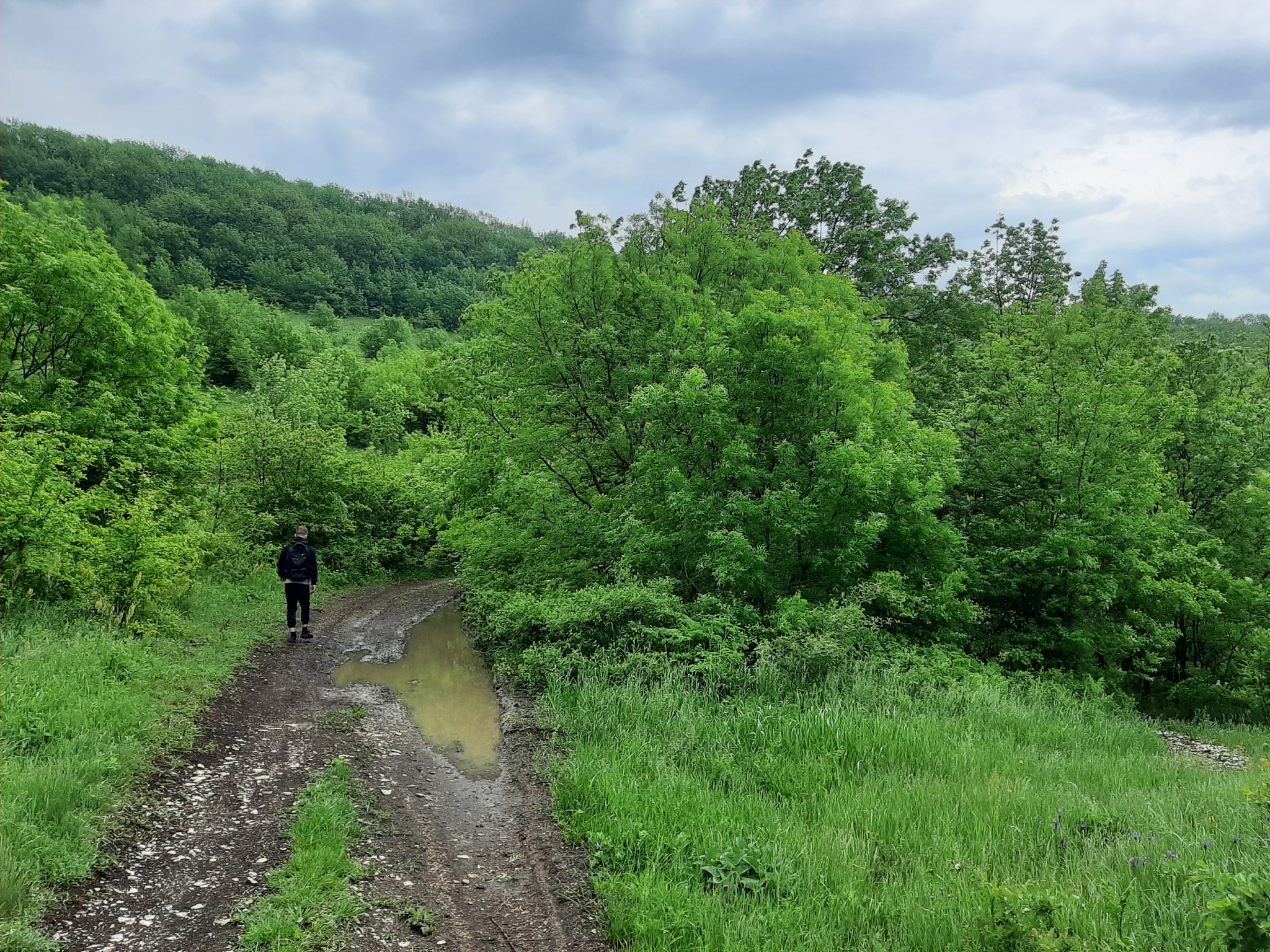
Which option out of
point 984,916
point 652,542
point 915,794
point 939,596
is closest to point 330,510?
point 652,542

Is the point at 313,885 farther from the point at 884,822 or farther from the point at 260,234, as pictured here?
the point at 260,234

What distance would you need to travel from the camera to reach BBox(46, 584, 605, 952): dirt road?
180 inches

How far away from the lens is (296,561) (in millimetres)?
13172

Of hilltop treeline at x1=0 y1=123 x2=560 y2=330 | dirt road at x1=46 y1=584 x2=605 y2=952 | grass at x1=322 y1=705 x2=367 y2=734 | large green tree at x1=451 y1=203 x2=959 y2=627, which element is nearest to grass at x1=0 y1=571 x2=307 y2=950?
dirt road at x1=46 y1=584 x2=605 y2=952

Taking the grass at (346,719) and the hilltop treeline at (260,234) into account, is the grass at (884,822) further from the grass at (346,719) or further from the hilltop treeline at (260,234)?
the hilltop treeline at (260,234)

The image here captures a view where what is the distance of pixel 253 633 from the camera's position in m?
12.6

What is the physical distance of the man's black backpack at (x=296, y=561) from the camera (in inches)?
516

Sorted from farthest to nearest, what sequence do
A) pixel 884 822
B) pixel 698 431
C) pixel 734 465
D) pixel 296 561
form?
pixel 296 561, pixel 698 431, pixel 734 465, pixel 884 822

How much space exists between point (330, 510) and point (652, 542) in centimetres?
1490

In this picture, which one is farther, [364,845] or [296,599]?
[296,599]

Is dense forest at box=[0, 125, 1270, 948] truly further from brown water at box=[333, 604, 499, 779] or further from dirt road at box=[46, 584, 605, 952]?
dirt road at box=[46, 584, 605, 952]

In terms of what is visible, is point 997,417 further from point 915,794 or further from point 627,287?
point 915,794

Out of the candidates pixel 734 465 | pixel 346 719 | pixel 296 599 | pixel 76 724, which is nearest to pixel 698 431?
pixel 734 465

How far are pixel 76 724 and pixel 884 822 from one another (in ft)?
24.8
